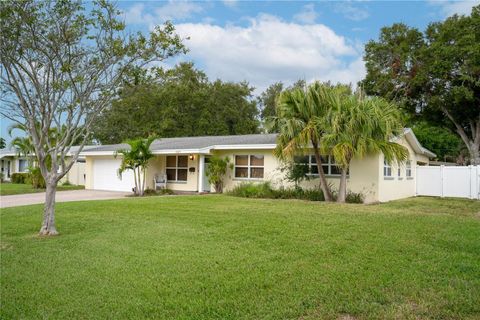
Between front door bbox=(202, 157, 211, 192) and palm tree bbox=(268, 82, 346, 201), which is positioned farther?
front door bbox=(202, 157, 211, 192)

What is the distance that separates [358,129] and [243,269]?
32.9ft

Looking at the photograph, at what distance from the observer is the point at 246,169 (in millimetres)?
19453

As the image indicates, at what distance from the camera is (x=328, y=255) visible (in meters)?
6.58

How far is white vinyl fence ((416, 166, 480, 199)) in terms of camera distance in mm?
19141

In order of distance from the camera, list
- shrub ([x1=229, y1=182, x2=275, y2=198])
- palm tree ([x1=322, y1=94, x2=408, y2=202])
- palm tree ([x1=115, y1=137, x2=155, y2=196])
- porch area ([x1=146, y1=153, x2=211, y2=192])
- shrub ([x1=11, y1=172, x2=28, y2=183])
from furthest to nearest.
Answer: shrub ([x1=11, y1=172, x2=28, y2=183]) → porch area ([x1=146, y1=153, x2=211, y2=192]) → palm tree ([x1=115, y1=137, x2=155, y2=196]) → shrub ([x1=229, y1=182, x2=275, y2=198]) → palm tree ([x1=322, y1=94, x2=408, y2=202])

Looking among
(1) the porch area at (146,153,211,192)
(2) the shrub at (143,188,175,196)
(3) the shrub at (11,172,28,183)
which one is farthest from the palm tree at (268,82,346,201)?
(3) the shrub at (11,172,28,183)

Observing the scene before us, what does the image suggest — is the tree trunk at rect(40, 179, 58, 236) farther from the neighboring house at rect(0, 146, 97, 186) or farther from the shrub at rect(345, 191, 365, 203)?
the neighboring house at rect(0, 146, 97, 186)

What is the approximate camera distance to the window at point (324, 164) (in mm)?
17062

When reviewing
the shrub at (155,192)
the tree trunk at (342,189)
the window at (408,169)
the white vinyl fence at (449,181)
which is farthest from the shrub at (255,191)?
the white vinyl fence at (449,181)

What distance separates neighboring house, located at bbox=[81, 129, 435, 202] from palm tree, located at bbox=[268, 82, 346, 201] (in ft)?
7.69

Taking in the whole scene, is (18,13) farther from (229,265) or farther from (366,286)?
(366,286)

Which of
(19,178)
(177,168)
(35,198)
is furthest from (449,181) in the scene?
(19,178)

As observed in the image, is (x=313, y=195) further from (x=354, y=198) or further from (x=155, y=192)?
→ (x=155, y=192)

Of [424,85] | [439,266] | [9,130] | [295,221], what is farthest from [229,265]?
[424,85]
